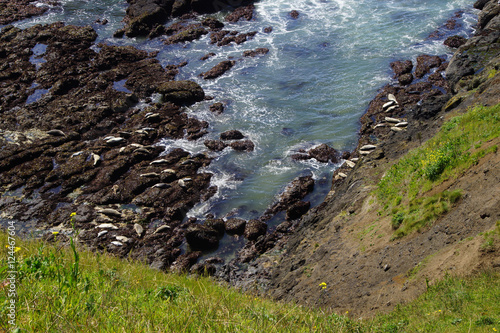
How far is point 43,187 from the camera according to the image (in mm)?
21969

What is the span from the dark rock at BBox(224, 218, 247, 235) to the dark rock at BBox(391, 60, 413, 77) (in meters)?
17.6

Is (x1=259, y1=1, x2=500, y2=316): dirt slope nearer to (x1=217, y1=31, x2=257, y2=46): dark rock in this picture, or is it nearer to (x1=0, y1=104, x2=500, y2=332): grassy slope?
(x1=0, y1=104, x2=500, y2=332): grassy slope

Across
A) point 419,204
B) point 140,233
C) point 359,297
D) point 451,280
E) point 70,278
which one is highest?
point 70,278

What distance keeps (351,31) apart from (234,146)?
19937 mm

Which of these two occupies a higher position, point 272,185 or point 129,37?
point 129,37

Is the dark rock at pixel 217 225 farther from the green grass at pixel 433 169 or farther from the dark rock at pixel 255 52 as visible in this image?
the dark rock at pixel 255 52

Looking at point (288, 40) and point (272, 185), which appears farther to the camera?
point (288, 40)

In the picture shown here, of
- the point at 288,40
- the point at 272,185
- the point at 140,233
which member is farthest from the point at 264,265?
the point at 288,40

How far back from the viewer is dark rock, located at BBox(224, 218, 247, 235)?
1808 cm

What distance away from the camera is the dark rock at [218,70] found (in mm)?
31859

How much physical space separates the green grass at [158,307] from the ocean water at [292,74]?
12.1 m

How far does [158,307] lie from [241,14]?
137 feet

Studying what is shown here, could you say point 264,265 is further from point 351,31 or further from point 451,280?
point 351,31

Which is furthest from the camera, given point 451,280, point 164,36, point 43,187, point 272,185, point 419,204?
point 164,36
